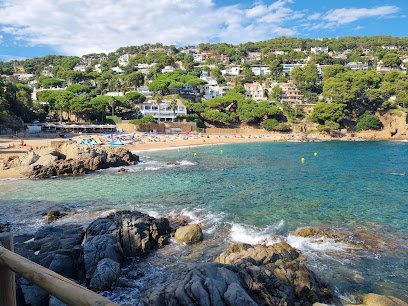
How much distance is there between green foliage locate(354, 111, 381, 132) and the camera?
255 feet

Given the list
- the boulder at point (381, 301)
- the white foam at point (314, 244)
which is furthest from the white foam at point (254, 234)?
the boulder at point (381, 301)

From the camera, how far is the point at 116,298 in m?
10.2

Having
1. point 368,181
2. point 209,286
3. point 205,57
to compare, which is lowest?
point 368,181

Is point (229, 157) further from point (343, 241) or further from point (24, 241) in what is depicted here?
point (24, 241)

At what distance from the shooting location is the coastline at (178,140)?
137 feet

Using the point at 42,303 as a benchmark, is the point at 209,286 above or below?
above

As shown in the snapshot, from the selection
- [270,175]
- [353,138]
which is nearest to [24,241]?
[270,175]

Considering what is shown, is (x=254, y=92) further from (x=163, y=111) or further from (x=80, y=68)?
(x=80, y=68)

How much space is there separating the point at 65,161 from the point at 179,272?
25.9 m

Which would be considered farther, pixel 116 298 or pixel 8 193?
pixel 8 193

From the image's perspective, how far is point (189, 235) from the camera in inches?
593

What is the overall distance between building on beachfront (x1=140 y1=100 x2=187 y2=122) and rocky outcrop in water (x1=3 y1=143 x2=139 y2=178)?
4400cm

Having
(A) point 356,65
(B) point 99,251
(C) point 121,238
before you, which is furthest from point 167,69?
(B) point 99,251

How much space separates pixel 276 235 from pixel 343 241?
335cm
